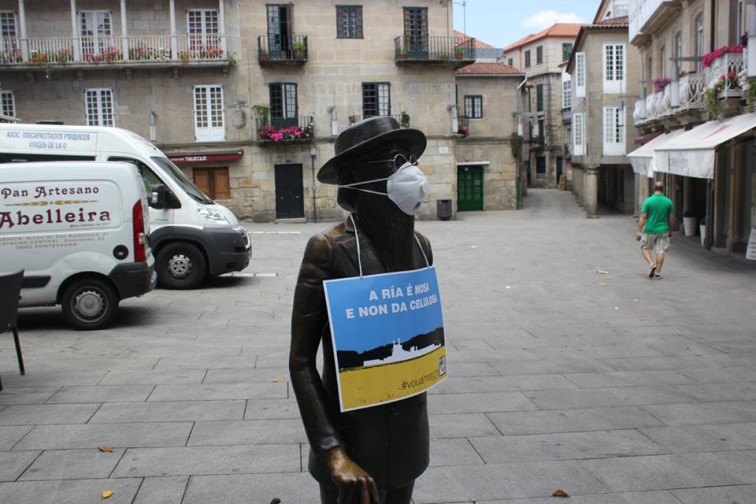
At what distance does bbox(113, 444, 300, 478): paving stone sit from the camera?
15.9 ft

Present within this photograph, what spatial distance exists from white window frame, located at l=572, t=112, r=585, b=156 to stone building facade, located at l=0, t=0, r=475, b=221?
25.3 feet

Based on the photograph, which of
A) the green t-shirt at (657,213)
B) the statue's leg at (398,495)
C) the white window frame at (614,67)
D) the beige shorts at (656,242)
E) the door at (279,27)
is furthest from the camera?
the white window frame at (614,67)

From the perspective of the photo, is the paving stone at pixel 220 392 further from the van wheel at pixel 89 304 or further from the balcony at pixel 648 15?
the balcony at pixel 648 15

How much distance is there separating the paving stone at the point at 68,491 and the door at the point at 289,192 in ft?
97.6

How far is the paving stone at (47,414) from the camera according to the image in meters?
5.90

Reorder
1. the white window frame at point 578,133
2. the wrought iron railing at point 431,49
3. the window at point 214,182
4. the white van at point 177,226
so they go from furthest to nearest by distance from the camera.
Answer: the white window frame at point 578,133 < the wrought iron railing at point 431,49 < the window at point 214,182 < the white van at point 177,226

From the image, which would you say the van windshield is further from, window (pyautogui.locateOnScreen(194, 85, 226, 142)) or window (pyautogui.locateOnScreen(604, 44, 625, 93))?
window (pyautogui.locateOnScreen(604, 44, 625, 93))

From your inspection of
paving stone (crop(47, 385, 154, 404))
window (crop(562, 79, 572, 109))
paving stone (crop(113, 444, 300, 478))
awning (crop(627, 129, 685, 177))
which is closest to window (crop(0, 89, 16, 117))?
awning (crop(627, 129, 685, 177))

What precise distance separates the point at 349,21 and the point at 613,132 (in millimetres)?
13670

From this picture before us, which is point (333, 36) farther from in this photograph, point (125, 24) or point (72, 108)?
point (72, 108)

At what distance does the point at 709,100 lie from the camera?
1831cm

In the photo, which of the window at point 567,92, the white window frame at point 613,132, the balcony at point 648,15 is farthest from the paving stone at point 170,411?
the window at point 567,92

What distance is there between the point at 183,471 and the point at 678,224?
2495 cm

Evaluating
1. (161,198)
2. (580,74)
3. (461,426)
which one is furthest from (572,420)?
(580,74)
